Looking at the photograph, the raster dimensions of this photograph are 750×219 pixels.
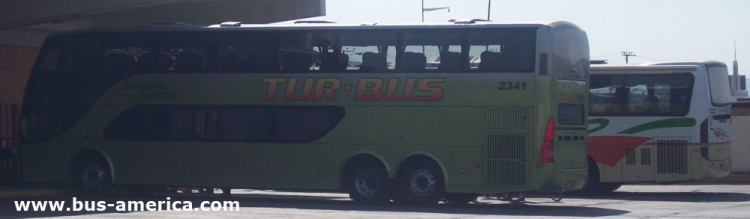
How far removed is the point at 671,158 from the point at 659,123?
30.0 inches

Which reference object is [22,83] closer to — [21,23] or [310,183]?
[21,23]

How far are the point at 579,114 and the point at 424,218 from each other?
463 centimetres

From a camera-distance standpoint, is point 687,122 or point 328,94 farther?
point 687,122

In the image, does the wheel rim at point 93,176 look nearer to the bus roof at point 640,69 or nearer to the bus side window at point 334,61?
the bus side window at point 334,61

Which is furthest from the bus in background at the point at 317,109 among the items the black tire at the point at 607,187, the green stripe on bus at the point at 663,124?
the black tire at the point at 607,187

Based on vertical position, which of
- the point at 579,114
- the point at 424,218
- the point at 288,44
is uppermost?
the point at 288,44

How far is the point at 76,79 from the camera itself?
2102 centimetres

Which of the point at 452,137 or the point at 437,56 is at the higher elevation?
the point at 437,56

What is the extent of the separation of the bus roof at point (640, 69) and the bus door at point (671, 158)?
4.62 feet

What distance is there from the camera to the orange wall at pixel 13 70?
96.0 feet

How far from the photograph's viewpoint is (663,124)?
22375 mm

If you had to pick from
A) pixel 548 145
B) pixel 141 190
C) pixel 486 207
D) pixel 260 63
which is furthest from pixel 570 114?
pixel 141 190

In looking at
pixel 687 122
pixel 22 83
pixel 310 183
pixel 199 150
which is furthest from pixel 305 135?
pixel 22 83

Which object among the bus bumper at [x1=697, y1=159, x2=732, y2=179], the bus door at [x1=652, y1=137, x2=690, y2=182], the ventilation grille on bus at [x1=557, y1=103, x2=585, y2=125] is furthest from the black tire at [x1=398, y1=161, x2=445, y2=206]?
the bus bumper at [x1=697, y1=159, x2=732, y2=179]
